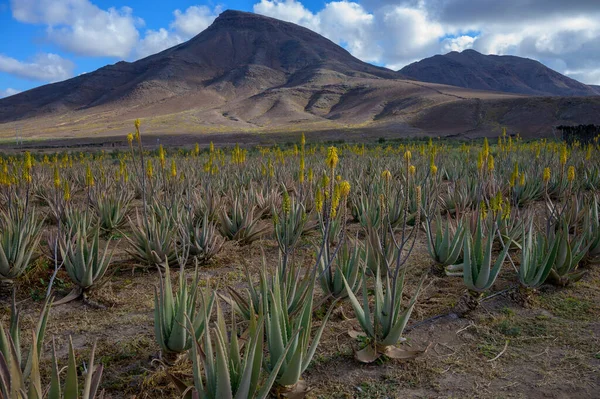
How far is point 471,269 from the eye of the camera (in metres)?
3.21

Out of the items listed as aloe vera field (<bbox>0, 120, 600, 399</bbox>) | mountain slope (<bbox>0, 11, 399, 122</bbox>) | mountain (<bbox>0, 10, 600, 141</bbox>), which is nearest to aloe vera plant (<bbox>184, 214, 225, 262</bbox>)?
aloe vera field (<bbox>0, 120, 600, 399</bbox>)

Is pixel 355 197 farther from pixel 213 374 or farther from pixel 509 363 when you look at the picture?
pixel 213 374

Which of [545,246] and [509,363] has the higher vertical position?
[545,246]

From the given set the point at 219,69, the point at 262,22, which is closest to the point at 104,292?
the point at 219,69

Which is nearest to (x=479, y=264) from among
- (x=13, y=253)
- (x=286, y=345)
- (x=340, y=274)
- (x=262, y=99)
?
(x=340, y=274)

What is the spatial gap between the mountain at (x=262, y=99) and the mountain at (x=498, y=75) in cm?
4113

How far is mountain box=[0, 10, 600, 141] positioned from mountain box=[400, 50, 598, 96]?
135ft

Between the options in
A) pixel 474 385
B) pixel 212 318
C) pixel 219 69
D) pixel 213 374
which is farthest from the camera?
pixel 219 69

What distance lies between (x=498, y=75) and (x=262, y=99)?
337 ft

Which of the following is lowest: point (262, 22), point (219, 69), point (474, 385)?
point (474, 385)

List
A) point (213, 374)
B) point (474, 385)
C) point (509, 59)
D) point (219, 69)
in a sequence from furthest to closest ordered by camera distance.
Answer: point (509, 59) < point (219, 69) < point (474, 385) < point (213, 374)

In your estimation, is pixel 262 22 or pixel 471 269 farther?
pixel 262 22

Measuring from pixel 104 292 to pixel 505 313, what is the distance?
3.27 m

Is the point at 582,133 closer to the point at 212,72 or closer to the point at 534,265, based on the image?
the point at 534,265
